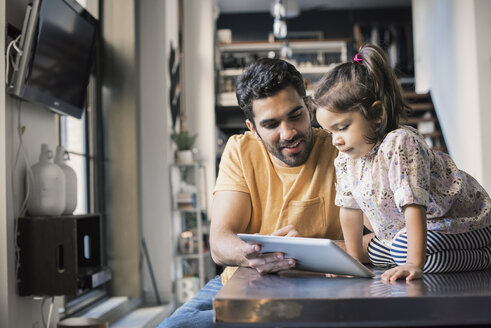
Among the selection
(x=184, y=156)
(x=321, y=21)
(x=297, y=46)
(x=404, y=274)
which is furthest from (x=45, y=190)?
(x=321, y=21)

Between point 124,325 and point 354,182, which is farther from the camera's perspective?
point 124,325

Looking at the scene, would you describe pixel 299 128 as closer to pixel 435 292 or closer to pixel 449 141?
pixel 435 292

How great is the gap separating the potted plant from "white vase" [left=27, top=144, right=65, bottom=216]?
299 cm

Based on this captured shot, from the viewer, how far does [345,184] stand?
4.95 ft

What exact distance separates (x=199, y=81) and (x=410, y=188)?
694 centimetres

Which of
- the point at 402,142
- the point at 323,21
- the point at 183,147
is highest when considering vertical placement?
the point at 323,21

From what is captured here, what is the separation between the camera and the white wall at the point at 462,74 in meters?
4.91

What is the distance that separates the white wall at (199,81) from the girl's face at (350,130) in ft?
20.8

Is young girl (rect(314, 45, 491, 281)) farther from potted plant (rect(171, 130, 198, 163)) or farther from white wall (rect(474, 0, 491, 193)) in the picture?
potted plant (rect(171, 130, 198, 163))

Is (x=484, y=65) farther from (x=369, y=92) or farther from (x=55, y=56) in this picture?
(x=369, y=92)

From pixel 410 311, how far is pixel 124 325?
353cm

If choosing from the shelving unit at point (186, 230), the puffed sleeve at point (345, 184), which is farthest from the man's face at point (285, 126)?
the shelving unit at point (186, 230)

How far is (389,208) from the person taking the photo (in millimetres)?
1394

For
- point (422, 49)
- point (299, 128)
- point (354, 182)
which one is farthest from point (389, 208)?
point (422, 49)
